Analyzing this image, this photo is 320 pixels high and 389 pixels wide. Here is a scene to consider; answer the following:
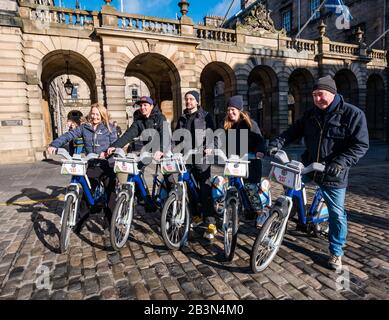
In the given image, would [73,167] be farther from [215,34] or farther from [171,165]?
[215,34]

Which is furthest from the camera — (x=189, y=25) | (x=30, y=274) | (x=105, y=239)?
(x=189, y=25)

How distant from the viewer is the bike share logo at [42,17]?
12420mm

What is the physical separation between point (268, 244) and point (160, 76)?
59.2ft

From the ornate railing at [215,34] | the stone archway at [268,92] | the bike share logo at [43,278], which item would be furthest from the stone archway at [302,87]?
the bike share logo at [43,278]

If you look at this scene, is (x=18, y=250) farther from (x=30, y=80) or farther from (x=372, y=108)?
(x=372, y=108)

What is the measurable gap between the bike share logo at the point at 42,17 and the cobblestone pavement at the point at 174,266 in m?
11.3

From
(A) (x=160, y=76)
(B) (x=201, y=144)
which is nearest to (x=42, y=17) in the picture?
(A) (x=160, y=76)

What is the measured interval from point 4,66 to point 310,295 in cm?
1450

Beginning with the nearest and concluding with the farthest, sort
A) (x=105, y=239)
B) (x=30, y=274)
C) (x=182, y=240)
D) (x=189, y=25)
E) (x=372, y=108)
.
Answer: (x=30, y=274), (x=182, y=240), (x=105, y=239), (x=189, y=25), (x=372, y=108)

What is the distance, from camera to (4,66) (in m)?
11.8

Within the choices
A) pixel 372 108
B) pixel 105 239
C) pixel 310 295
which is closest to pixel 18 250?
pixel 105 239

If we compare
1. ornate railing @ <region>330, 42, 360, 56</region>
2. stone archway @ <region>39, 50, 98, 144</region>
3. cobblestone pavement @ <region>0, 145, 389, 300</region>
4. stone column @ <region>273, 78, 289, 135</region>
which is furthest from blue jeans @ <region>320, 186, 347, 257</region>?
ornate railing @ <region>330, 42, 360, 56</region>

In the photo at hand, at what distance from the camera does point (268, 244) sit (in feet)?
9.66

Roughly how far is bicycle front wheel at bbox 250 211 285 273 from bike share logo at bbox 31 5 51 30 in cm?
1432
